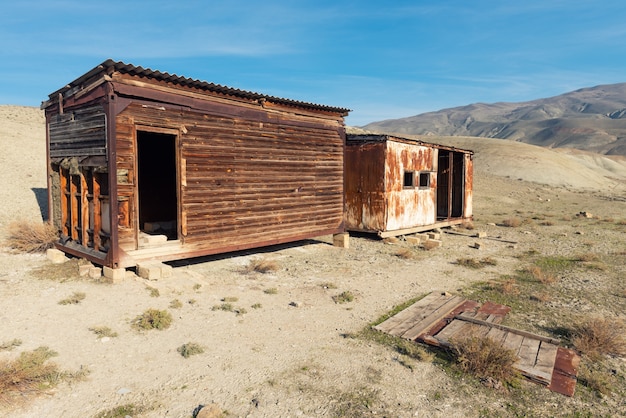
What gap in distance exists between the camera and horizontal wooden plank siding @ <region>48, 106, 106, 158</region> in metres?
8.45

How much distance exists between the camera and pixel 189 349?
5.62 meters

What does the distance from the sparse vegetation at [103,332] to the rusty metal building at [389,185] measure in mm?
9894

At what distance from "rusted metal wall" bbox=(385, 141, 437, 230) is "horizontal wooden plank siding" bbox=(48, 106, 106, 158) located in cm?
898

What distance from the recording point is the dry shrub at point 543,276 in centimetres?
948

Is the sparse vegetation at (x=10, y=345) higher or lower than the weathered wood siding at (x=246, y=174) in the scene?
lower

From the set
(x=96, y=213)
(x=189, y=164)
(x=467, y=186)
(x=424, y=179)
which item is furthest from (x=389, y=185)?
(x=96, y=213)

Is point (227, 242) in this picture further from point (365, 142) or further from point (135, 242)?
point (365, 142)

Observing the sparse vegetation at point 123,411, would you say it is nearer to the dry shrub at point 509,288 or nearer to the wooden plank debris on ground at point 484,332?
the wooden plank debris on ground at point 484,332

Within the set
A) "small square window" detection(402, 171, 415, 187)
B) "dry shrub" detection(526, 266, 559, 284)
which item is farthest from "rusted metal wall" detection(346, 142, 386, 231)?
"dry shrub" detection(526, 266, 559, 284)

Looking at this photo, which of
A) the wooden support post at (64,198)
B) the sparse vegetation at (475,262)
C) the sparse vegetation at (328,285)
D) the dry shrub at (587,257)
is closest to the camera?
the sparse vegetation at (328,285)

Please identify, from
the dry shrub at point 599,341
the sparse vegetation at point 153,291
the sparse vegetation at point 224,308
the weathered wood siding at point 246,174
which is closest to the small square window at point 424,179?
the weathered wood siding at point 246,174

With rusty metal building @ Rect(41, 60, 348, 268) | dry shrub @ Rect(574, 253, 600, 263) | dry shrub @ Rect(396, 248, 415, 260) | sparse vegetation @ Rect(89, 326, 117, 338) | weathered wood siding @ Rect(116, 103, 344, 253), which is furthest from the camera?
dry shrub @ Rect(396, 248, 415, 260)

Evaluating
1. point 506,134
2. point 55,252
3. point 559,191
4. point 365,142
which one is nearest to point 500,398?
point 55,252

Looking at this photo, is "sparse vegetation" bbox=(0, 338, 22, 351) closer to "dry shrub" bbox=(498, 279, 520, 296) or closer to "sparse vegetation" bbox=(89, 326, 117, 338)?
"sparse vegetation" bbox=(89, 326, 117, 338)
